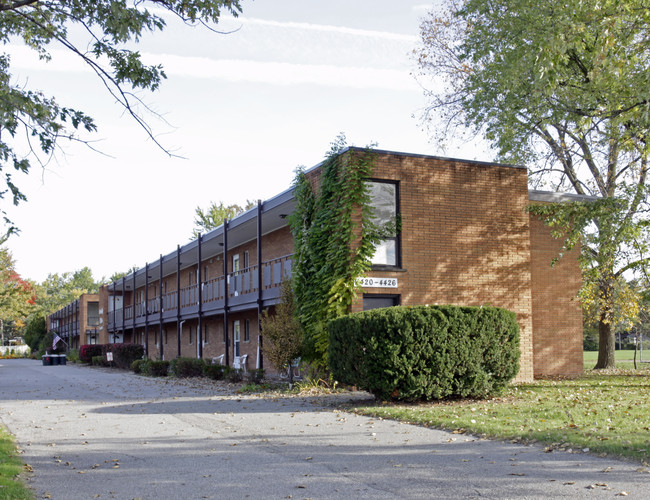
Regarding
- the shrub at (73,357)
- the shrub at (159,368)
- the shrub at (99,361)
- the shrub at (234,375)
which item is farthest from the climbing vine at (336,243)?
the shrub at (73,357)

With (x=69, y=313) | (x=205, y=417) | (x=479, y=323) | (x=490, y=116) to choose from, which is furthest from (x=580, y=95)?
(x=69, y=313)

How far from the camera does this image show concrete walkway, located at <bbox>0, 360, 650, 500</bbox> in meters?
6.86

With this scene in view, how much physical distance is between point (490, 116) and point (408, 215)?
556 cm

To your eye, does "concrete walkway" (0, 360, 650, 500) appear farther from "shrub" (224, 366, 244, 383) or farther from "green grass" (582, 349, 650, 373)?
"green grass" (582, 349, 650, 373)

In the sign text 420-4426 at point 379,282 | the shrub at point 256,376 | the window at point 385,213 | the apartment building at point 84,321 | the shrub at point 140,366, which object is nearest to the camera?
the sign text 420-4426 at point 379,282

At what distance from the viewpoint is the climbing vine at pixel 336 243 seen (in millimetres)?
17328

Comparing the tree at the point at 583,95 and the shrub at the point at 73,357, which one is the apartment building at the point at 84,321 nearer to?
the shrub at the point at 73,357

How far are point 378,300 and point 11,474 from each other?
1159 cm

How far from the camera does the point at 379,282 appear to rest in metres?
17.9

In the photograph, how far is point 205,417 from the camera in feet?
41.7

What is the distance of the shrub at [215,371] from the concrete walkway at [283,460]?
Answer: 8.47 metres

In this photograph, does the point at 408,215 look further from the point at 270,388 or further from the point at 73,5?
the point at 73,5

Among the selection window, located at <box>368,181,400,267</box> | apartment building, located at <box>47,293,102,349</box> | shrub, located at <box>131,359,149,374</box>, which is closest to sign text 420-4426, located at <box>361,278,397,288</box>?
window, located at <box>368,181,400,267</box>

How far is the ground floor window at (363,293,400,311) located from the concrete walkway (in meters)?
4.51
